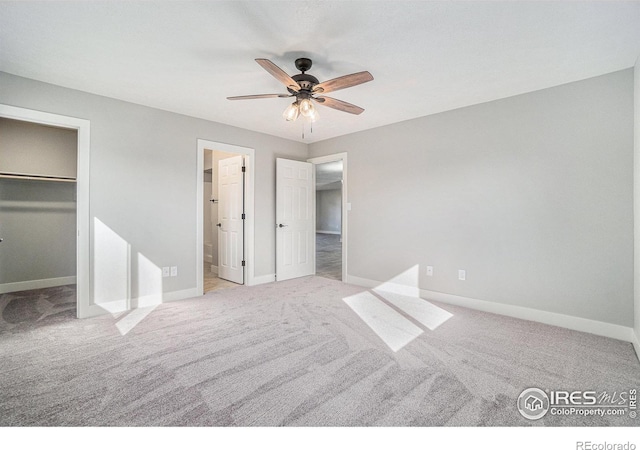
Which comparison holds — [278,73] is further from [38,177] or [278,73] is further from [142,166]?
[38,177]

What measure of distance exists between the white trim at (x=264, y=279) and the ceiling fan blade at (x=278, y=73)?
10.3ft

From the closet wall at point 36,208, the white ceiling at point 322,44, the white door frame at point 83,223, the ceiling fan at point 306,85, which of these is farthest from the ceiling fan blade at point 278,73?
the closet wall at point 36,208

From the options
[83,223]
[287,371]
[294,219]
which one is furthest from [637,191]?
[83,223]

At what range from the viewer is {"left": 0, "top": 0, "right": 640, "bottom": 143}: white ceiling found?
1.94 metres

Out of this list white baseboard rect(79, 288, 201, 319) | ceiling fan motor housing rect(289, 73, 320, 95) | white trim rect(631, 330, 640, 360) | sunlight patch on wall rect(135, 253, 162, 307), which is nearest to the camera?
white trim rect(631, 330, 640, 360)

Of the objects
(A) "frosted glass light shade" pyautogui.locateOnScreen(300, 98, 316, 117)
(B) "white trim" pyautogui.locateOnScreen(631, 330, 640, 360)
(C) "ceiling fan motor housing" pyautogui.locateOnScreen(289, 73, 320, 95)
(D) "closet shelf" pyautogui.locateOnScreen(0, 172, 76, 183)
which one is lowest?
(B) "white trim" pyautogui.locateOnScreen(631, 330, 640, 360)

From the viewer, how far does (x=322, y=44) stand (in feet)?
7.60

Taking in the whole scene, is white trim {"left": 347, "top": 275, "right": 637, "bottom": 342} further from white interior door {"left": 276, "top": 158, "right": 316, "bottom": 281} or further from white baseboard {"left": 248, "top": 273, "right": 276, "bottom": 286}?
white baseboard {"left": 248, "top": 273, "right": 276, "bottom": 286}

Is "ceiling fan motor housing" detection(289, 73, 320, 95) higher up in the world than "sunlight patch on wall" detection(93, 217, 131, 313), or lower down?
higher up

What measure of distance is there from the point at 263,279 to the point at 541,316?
3.74m

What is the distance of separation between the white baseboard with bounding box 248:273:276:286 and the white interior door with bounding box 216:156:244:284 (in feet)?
0.71

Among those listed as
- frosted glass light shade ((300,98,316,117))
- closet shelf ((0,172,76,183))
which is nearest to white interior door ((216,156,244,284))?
closet shelf ((0,172,76,183))

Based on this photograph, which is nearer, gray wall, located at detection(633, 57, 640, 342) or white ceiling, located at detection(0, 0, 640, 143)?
white ceiling, located at detection(0, 0, 640, 143)

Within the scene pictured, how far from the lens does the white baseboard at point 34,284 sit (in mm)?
4184
